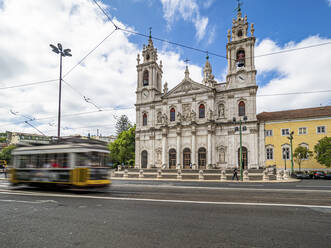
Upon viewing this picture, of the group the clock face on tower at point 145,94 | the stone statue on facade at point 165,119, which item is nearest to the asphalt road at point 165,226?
the stone statue on facade at point 165,119

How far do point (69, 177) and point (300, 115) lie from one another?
3724cm

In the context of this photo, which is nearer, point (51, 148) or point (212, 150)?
point (51, 148)

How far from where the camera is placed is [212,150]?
3603 cm

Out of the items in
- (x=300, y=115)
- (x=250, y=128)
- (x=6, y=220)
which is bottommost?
(x=6, y=220)

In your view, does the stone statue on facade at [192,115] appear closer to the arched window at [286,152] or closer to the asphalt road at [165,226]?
the arched window at [286,152]

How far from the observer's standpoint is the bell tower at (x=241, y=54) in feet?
117

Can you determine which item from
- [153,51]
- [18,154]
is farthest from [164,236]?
[153,51]

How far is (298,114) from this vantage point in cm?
3534

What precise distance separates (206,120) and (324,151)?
1802 centimetres

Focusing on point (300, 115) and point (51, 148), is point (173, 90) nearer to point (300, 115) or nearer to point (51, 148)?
point (300, 115)

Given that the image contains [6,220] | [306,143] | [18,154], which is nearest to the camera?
[6,220]

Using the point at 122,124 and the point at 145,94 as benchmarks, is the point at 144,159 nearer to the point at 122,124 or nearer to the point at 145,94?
the point at 145,94

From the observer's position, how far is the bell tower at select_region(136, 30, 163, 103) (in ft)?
142

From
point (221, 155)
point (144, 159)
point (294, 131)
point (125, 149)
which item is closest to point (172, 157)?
point (144, 159)
